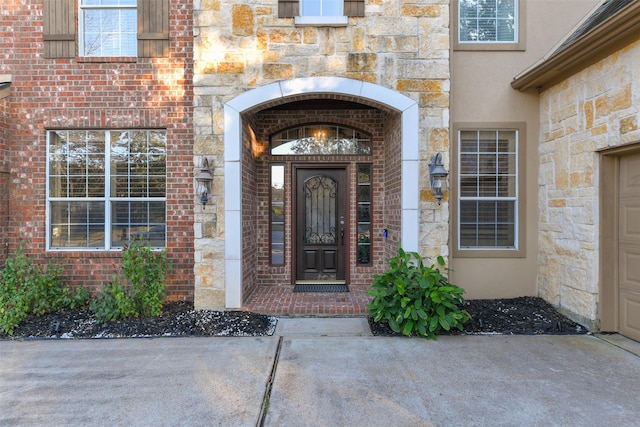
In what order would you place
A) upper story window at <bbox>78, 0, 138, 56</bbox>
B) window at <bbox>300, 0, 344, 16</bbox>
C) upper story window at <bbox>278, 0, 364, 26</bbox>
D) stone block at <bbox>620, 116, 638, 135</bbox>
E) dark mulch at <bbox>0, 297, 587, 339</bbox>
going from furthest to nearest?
upper story window at <bbox>78, 0, 138, 56</bbox> → window at <bbox>300, 0, 344, 16</bbox> → upper story window at <bbox>278, 0, 364, 26</bbox> → dark mulch at <bbox>0, 297, 587, 339</bbox> → stone block at <bbox>620, 116, 638, 135</bbox>

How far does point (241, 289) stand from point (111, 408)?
2.19 meters

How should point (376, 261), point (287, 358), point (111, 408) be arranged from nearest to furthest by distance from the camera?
point (111, 408), point (287, 358), point (376, 261)

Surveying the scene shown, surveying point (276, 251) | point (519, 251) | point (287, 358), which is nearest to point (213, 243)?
point (276, 251)

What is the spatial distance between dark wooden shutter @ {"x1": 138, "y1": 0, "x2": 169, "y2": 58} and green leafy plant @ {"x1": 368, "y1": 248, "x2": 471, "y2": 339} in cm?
465

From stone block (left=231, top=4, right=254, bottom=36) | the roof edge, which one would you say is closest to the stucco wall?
the roof edge

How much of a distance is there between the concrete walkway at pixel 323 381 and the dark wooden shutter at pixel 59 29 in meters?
4.10

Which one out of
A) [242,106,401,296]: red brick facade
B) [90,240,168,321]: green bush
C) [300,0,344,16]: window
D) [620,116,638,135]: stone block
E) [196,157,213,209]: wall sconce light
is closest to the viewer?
[620,116,638,135]: stone block

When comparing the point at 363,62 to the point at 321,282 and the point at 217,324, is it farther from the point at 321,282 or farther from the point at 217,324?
the point at 217,324

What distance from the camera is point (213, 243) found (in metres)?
4.78

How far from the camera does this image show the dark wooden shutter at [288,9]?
15.5 feet

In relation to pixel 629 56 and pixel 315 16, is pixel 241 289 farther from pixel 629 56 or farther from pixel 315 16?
pixel 629 56

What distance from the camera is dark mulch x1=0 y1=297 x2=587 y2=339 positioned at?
420 centimetres

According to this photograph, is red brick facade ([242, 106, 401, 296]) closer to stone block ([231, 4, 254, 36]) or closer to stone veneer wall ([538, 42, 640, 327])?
stone block ([231, 4, 254, 36])

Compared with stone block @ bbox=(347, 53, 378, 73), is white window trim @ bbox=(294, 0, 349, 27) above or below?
above
